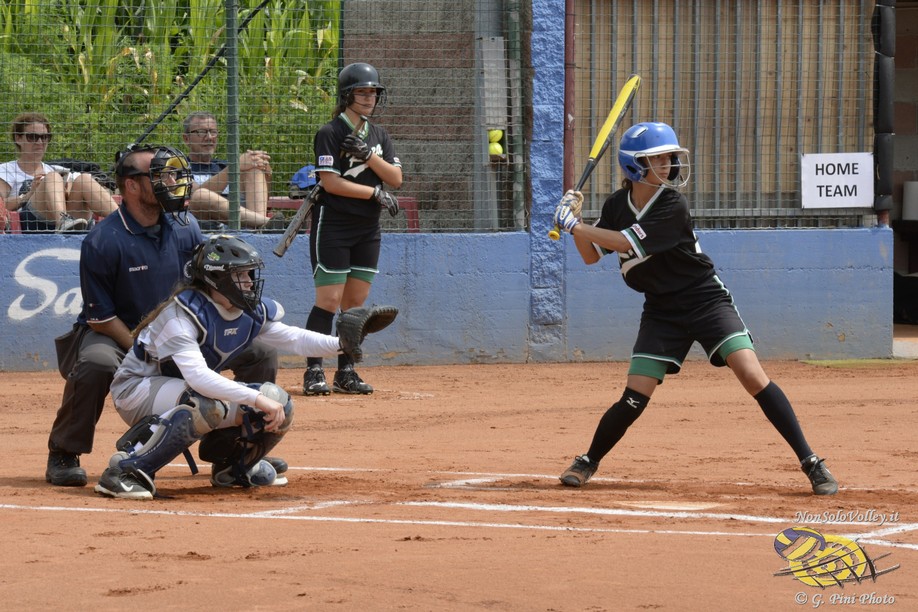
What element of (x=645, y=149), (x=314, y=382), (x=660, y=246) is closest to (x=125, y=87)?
(x=314, y=382)

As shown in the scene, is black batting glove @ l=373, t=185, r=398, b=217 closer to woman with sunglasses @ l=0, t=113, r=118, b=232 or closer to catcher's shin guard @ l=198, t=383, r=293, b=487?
woman with sunglasses @ l=0, t=113, r=118, b=232

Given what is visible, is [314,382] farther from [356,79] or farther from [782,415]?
[782,415]

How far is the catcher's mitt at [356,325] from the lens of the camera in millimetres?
6285

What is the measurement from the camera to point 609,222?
6695 mm

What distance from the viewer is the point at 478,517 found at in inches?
222

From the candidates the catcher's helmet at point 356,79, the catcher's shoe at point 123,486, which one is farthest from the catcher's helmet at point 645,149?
the catcher's helmet at point 356,79

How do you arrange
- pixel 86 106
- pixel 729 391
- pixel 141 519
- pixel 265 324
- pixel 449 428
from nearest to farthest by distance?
pixel 141 519 → pixel 265 324 → pixel 449 428 → pixel 729 391 → pixel 86 106

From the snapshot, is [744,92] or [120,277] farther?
[744,92]

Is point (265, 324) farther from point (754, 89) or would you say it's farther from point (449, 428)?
point (754, 89)

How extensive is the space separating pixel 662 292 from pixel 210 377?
2.17 m

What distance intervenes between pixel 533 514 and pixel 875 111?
827cm

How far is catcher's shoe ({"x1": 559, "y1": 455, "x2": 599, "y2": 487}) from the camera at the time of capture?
643 cm

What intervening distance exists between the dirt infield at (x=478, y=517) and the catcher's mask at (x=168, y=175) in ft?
4.52

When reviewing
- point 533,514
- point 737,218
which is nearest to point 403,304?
point 737,218
